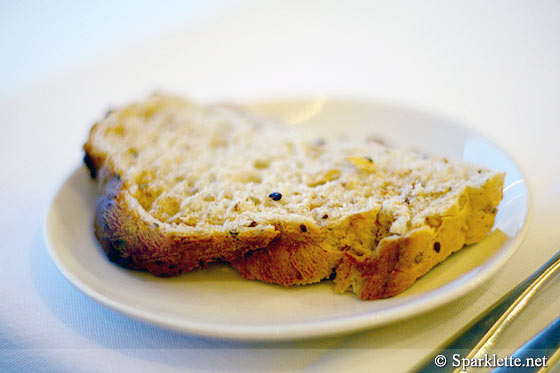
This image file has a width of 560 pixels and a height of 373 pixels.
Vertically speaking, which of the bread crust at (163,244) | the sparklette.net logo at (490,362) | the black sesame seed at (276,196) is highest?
the sparklette.net logo at (490,362)

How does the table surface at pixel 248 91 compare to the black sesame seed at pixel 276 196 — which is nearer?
the table surface at pixel 248 91

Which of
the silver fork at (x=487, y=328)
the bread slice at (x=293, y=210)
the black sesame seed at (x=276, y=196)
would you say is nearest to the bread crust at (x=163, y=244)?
the bread slice at (x=293, y=210)

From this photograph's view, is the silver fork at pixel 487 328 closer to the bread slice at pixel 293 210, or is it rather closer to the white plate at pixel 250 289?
the white plate at pixel 250 289

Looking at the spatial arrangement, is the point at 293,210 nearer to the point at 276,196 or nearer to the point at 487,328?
the point at 276,196

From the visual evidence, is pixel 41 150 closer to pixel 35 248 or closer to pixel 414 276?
pixel 35 248

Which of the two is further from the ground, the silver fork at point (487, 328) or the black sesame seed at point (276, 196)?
the silver fork at point (487, 328)

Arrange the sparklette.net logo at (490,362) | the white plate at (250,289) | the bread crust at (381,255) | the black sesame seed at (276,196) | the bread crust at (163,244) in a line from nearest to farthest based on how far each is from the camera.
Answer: the sparklette.net logo at (490,362)
the white plate at (250,289)
the bread crust at (381,255)
the bread crust at (163,244)
the black sesame seed at (276,196)

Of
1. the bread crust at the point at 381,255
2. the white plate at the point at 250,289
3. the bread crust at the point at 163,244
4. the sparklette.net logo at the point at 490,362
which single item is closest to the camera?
the sparklette.net logo at the point at 490,362
